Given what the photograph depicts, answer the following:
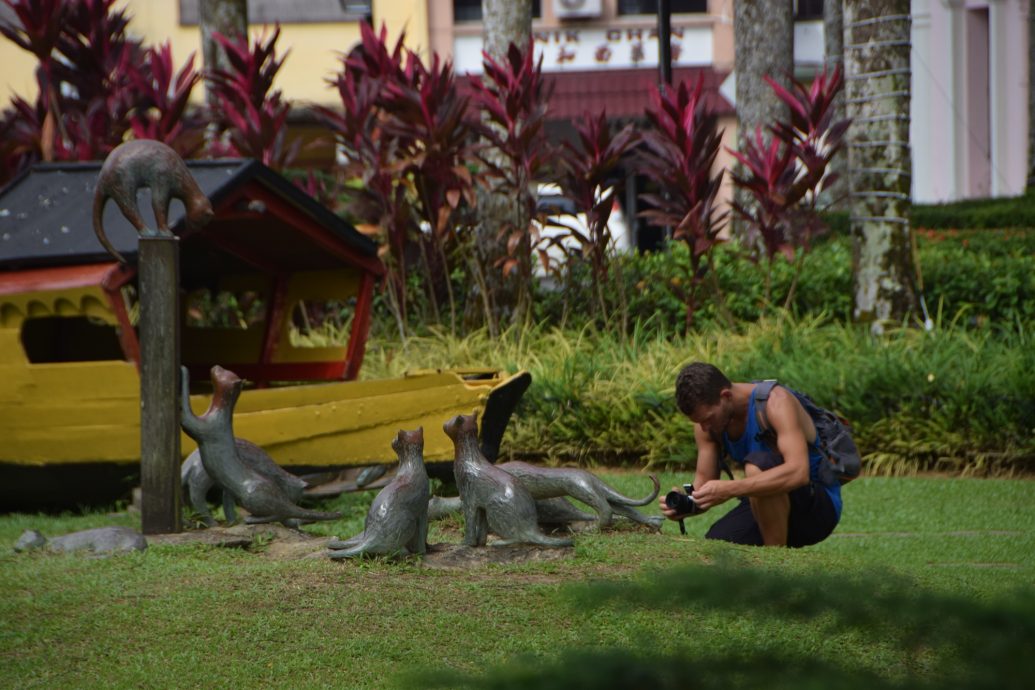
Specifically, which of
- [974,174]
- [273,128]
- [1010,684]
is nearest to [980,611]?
[1010,684]

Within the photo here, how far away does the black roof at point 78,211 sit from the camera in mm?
7094

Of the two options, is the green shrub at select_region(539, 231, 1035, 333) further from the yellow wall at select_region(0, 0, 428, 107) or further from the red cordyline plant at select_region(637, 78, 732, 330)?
the yellow wall at select_region(0, 0, 428, 107)

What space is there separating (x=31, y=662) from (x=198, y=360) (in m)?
5.20

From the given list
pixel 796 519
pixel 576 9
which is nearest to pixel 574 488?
pixel 796 519

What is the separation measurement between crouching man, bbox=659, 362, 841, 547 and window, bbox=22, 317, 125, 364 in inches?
196

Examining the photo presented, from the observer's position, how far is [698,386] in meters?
5.32

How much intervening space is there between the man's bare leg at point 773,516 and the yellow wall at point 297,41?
22.8 m

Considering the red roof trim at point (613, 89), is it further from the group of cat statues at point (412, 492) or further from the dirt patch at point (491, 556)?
the dirt patch at point (491, 556)

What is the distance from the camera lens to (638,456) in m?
8.98

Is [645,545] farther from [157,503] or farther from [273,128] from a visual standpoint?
[273,128]

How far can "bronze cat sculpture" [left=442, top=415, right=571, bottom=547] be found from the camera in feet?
17.1

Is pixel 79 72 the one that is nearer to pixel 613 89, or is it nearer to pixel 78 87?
pixel 78 87

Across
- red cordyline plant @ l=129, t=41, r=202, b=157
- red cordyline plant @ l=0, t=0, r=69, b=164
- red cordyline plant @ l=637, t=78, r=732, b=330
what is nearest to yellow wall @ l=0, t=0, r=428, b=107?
red cordyline plant @ l=129, t=41, r=202, b=157

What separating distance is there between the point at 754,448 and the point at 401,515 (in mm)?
1515
